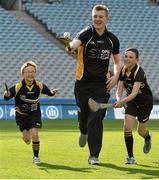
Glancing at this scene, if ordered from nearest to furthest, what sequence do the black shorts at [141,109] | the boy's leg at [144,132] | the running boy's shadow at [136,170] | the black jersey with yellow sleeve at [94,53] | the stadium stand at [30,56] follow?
1. the running boy's shadow at [136,170]
2. the black jersey with yellow sleeve at [94,53]
3. the black shorts at [141,109]
4. the boy's leg at [144,132]
5. the stadium stand at [30,56]

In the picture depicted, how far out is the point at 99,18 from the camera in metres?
10.0

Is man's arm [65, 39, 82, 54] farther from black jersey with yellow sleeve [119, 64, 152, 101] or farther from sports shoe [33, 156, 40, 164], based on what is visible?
sports shoe [33, 156, 40, 164]

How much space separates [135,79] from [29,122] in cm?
186

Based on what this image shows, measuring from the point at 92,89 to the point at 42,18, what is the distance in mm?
21980

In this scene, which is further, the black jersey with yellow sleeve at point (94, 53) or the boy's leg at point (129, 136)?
the boy's leg at point (129, 136)

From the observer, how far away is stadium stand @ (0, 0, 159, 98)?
2962cm

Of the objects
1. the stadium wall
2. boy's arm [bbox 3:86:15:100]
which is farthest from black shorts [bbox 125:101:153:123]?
the stadium wall

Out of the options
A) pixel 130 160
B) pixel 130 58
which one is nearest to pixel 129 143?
pixel 130 160

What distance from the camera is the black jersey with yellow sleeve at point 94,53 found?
33.2 ft

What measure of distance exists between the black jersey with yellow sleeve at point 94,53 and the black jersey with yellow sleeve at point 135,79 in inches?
13.7

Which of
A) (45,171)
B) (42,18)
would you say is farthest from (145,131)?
(42,18)

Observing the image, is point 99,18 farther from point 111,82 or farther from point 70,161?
point 70,161

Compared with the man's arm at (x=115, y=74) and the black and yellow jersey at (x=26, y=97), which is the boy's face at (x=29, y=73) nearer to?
the black and yellow jersey at (x=26, y=97)

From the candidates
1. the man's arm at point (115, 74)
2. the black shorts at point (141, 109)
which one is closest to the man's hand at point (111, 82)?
the man's arm at point (115, 74)
